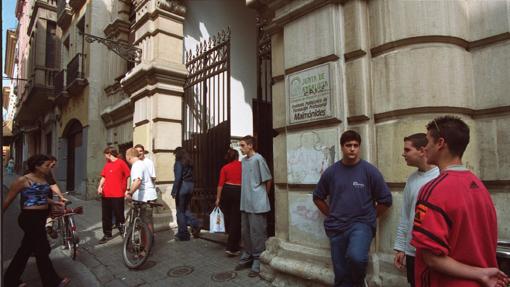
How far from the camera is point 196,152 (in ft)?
24.4

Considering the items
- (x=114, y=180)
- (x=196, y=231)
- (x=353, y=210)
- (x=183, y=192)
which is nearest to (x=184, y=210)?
(x=183, y=192)

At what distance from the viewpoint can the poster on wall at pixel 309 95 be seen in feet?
12.9

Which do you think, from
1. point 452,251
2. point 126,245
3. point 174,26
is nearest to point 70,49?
point 174,26

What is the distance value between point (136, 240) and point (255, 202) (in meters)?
1.95

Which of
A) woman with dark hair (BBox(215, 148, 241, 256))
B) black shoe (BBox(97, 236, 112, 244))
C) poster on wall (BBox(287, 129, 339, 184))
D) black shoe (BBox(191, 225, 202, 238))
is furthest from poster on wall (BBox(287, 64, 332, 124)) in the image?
black shoe (BBox(97, 236, 112, 244))

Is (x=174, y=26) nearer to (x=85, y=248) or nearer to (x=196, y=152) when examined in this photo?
(x=196, y=152)

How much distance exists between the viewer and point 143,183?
6145 mm

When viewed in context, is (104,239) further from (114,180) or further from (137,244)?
(137,244)

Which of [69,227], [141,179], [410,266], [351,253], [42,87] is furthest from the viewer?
[42,87]

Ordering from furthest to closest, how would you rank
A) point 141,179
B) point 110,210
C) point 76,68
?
point 76,68, point 110,210, point 141,179

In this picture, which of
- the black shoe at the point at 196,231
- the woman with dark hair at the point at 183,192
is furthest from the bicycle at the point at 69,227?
the black shoe at the point at 196,231

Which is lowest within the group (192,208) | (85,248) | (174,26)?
(85,248)

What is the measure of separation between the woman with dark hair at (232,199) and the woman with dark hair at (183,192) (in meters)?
1.16

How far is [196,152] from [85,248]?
8.95 feet
